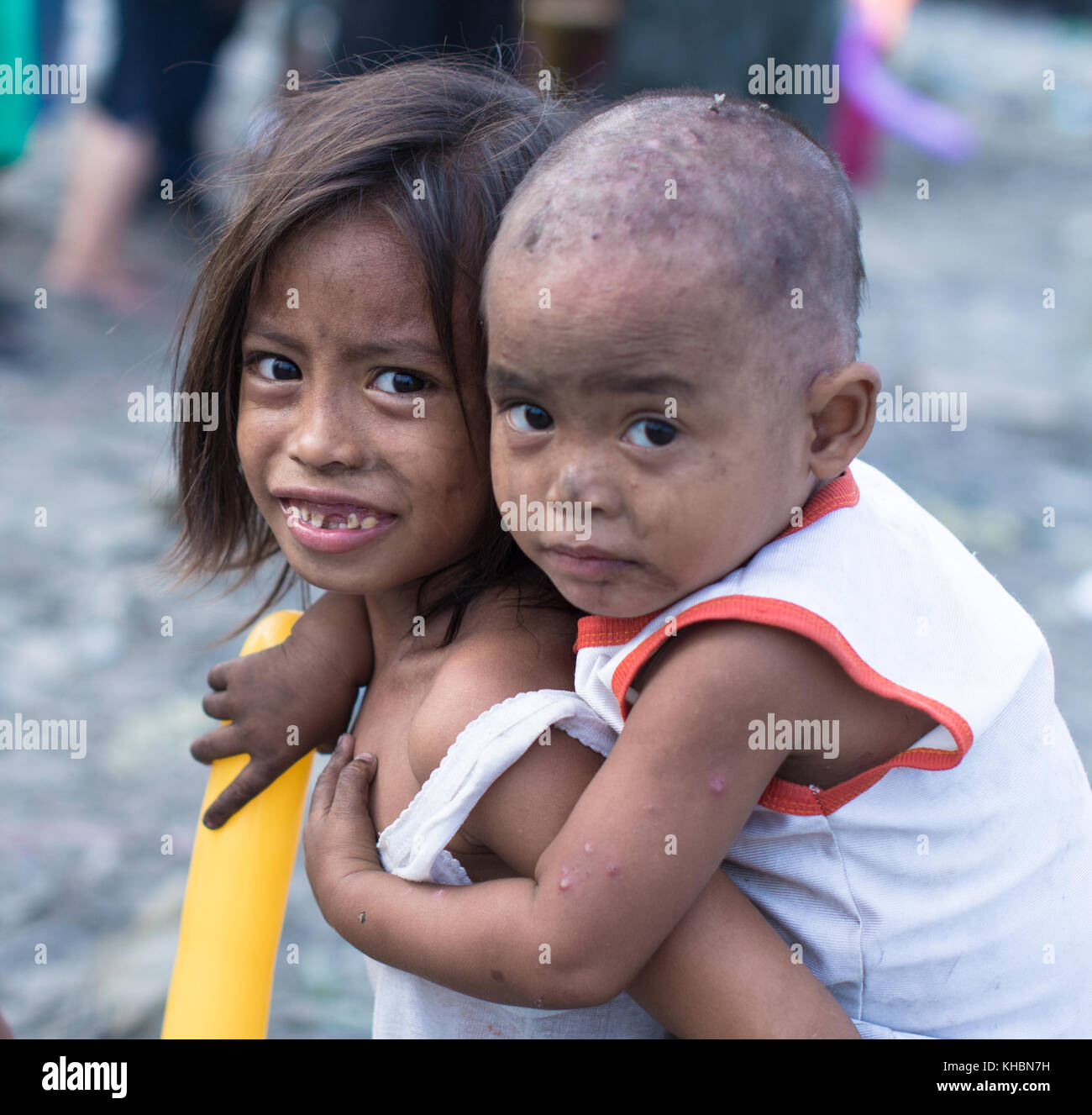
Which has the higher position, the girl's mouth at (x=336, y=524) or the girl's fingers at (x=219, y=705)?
the girl's mouth at (x=336, y=524)

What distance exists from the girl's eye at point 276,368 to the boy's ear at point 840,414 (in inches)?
19.8

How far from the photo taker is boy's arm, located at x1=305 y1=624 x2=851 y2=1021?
976mm

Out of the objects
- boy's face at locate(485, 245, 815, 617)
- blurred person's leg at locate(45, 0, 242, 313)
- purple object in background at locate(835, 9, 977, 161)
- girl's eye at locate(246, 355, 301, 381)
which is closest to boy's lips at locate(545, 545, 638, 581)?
boy's face at locate(485, 245, 815, 617)

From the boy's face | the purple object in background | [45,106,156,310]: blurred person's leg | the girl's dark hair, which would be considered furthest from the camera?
the purple object in background

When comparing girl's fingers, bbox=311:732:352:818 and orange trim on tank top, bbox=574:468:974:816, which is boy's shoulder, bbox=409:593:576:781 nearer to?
orange trim on tank top, bbox=574:468:974:816

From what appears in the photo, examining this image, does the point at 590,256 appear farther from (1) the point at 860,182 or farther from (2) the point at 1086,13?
(2) the point at 1086,13

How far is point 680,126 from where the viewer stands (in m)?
1.02

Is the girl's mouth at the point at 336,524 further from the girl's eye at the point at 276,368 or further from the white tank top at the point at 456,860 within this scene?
the white tank top at the point at 456,860

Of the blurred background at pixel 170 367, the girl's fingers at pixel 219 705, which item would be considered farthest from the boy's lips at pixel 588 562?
the blurred background at pixel 170 367

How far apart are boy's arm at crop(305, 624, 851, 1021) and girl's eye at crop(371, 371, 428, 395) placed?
36 cm

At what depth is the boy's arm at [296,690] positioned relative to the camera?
56.0 inches

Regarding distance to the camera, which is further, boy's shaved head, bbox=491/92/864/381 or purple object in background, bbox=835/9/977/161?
purple object in background, bbox=835/9/977/161

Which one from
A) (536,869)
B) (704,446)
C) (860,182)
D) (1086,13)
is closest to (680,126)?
(704,446)

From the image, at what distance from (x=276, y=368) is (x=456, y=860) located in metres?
0.50
